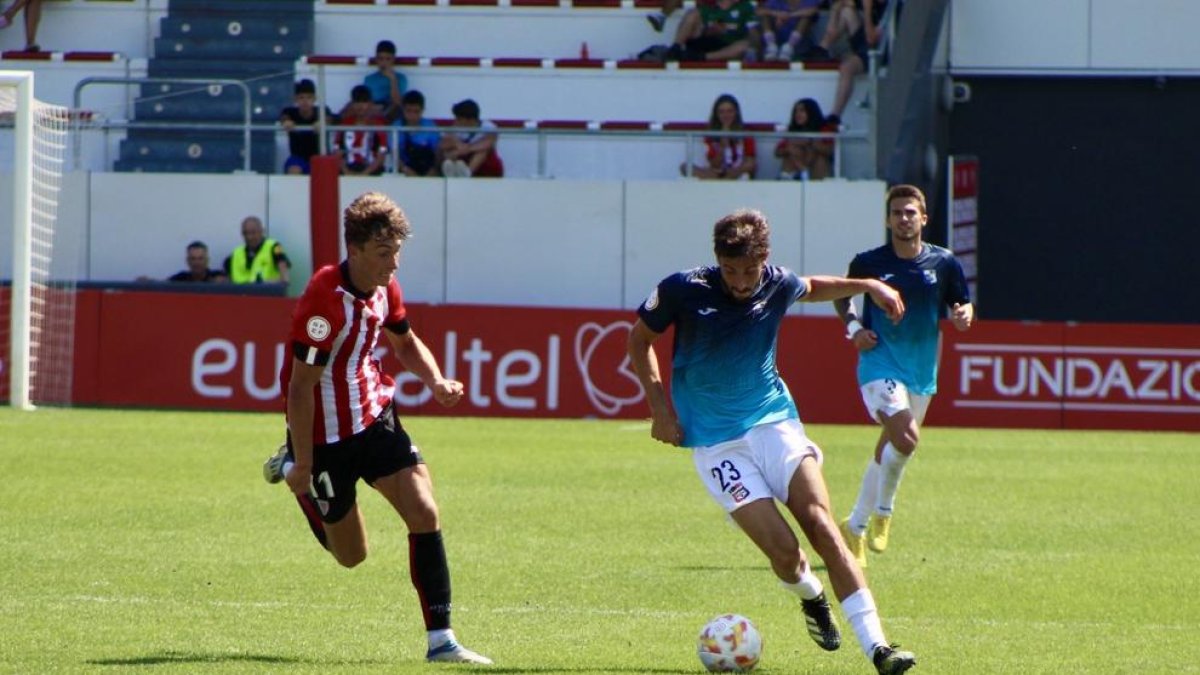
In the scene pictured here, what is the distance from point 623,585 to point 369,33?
1985 centimetres

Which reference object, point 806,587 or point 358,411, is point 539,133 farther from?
point 806,587

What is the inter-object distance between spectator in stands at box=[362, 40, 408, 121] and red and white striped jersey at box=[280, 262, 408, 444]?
18866 millimetres

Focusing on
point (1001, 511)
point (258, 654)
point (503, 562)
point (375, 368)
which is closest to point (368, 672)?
point (258, 654)

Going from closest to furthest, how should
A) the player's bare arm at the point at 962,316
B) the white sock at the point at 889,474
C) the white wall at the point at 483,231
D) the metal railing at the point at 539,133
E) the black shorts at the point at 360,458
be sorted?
the black shorts at the point at 360,458 → the player's bare arm at the point at 962,316 → the white sock at the point at 889,474 → the metal railing at the point at 539,133 → the white wall at the point at 483,231

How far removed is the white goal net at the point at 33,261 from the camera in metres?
20.2

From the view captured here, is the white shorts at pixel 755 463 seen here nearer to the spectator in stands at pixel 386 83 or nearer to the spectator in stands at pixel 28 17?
the spectator in stands at pixel 386 83

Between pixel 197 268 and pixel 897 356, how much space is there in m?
14.3

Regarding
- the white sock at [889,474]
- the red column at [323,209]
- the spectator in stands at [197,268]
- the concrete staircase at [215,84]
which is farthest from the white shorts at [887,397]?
the concrete staircase at [215,84]

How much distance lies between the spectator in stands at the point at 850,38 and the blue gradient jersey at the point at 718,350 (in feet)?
62.2

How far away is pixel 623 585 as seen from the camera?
34.8ft

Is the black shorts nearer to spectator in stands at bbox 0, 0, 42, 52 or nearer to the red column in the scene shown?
the red column

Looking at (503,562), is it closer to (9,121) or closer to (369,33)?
(9,121)

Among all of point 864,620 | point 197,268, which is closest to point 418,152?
point 197,268

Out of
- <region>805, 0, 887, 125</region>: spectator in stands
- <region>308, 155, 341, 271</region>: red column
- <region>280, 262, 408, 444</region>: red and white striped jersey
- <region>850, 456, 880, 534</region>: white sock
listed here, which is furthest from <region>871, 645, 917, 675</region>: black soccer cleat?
<region>805, 0, 887, 125</region>: spectator in stands
